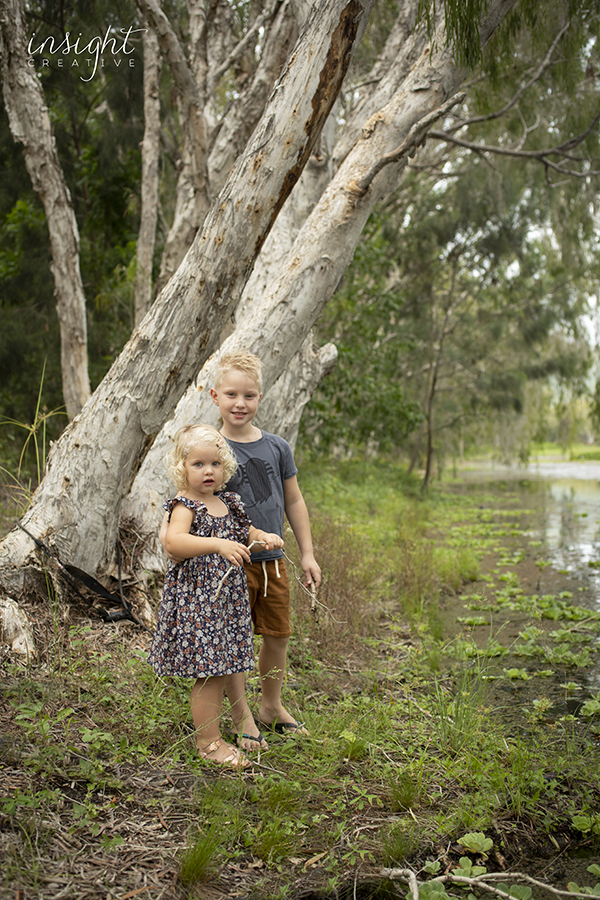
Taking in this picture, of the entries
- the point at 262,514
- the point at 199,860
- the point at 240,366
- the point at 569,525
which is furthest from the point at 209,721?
the point at 569,525

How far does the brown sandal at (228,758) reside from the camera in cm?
255

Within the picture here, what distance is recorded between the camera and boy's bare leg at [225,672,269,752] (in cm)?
276

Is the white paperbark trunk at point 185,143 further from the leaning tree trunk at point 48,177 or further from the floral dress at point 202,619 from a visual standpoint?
the floral dress at point 202,619

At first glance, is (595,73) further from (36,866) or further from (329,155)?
(36,866)

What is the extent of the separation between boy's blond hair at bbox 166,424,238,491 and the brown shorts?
0.46 metres

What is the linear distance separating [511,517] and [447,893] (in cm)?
998

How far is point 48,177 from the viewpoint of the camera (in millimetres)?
6832

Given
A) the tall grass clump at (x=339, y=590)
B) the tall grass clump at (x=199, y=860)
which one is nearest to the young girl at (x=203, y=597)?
the tall grass clump at (x=199, y=860)

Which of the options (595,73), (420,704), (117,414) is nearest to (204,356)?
(117,414)

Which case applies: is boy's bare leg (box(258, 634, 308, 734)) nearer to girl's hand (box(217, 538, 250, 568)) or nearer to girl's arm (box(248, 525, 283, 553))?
girl's arm (box(248, 525, 283, 553))

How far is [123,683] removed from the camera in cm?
300

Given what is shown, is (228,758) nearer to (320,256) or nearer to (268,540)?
(268,540)

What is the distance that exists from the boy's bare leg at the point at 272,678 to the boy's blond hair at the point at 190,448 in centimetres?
81

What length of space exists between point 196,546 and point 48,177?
5856 mm
